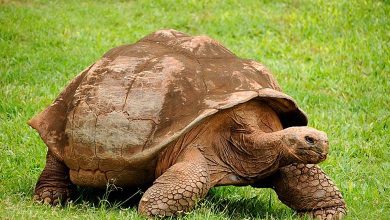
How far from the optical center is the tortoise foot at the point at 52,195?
5.38m

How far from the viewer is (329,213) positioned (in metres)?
4.96

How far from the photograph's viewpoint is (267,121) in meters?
5.16

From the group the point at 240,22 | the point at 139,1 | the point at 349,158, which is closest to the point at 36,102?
the point at 349,158

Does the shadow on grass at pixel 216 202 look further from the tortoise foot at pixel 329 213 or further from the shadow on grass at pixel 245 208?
the tortoise foot at pixel 329 213

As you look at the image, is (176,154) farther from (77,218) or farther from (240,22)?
(240,22)

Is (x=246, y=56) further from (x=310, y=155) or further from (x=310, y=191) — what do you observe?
(x=310, y=155)

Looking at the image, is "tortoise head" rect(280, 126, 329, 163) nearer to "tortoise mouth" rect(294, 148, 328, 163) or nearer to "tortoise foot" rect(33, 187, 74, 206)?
"tortoise mouth" rect(294, 148, 328, 163)

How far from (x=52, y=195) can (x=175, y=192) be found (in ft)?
4.08

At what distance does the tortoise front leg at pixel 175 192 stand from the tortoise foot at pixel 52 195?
98 cm

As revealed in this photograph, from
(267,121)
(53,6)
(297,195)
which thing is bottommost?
(53,6)

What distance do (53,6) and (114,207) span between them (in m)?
8.69

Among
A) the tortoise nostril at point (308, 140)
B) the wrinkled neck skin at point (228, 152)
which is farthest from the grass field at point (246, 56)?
the tortoise nostril at point (308, 140)

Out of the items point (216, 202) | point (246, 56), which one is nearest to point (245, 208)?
point (216, 202)

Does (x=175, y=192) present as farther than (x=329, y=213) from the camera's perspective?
No
